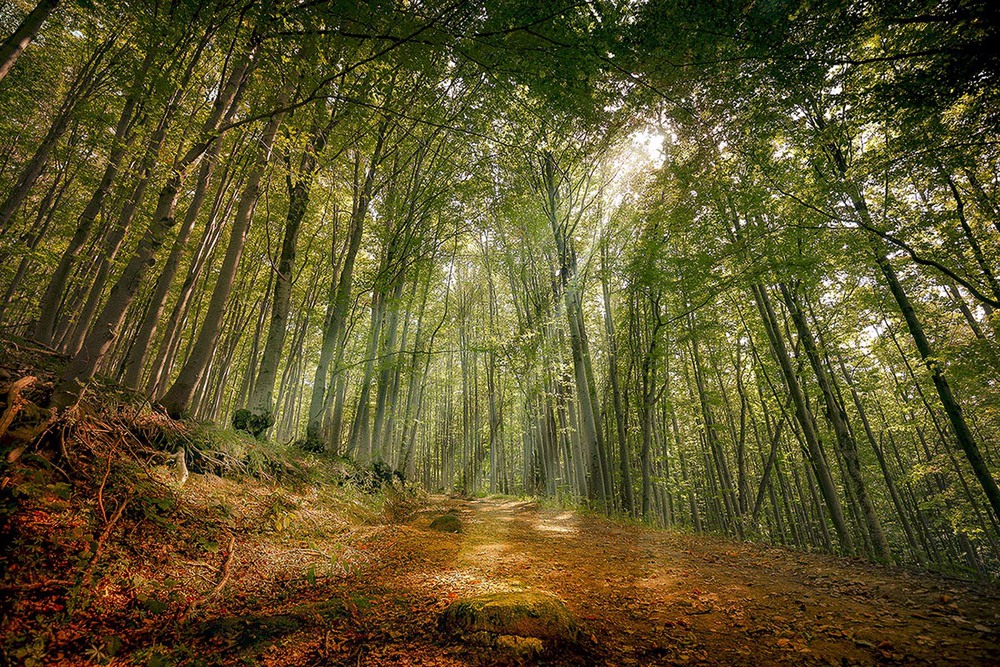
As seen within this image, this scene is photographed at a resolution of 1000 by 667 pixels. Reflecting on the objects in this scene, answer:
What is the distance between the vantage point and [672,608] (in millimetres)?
2955

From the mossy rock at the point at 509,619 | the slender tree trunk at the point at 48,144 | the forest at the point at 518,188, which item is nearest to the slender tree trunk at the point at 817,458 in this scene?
the forest at the point at 518,188

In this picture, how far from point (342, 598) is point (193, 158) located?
15.9 ft

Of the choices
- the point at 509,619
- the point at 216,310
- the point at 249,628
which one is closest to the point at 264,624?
the point at 249,628

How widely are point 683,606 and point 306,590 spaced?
10.5 feet

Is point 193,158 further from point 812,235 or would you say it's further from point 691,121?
point 812,235

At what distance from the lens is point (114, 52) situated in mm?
8000

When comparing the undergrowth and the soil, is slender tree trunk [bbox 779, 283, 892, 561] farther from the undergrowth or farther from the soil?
the undergrowth

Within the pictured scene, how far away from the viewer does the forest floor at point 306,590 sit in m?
2.00

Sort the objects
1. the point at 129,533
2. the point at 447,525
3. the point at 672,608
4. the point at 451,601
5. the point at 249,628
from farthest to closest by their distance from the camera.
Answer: the point at 447,525
the point at 672,608
the point at 451,601
the point at 129,533
the point at 249,628

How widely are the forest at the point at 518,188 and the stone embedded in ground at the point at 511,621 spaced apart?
6.05ft

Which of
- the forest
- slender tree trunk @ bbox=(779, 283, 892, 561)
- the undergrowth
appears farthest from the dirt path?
slender tree trunk @ bbox=(779, 283, 892, 561)

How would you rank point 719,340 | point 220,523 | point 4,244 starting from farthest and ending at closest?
point 719,340, point 4,244, point 220,523

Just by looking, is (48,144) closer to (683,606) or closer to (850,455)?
(683,606)

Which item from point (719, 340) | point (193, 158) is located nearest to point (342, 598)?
point (193, 158)
